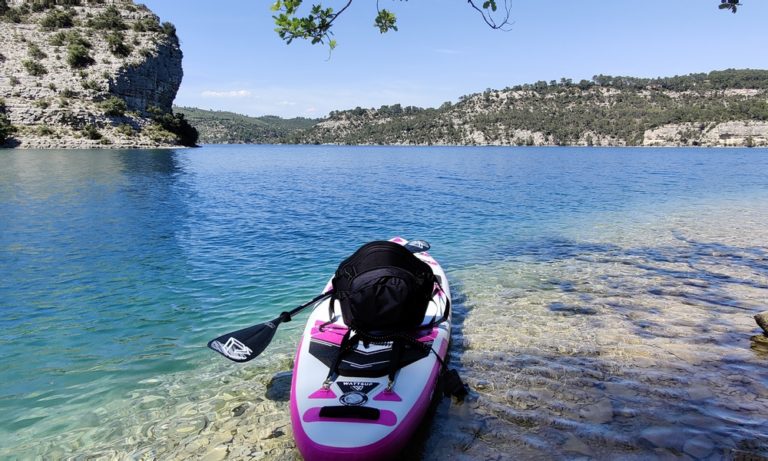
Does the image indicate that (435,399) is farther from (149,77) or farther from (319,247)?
(149,77)

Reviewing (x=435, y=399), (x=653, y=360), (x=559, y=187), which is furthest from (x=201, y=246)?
(x=559, y=187)

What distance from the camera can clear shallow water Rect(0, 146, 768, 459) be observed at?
15.9 ft

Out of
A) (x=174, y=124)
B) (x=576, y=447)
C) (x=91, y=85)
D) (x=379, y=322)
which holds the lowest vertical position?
(x=576, y=447)

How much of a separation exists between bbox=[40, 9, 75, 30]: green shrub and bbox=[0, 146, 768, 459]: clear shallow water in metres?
91.0

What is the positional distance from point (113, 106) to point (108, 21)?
29.3 meters

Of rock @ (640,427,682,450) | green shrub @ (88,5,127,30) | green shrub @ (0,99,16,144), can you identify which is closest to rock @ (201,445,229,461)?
rock @ (640,427,682,450)

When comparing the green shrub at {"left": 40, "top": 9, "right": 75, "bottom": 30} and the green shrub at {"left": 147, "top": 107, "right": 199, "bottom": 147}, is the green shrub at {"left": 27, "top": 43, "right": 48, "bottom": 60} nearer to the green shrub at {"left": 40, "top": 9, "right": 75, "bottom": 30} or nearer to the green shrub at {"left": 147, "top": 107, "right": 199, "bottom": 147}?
the green shrub at {"left": 40, "top": 9, "right": 75, "bottom": 30}

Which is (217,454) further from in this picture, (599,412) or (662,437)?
(662,437)

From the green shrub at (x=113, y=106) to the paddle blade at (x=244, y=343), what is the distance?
84.6m

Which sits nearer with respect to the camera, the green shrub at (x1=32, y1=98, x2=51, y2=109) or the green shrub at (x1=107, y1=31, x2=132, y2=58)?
the green shrub at (x1=32, y1=98, x2=51, y2=109)

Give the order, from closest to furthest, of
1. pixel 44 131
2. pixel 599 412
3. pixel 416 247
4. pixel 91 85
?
pixel 599 412 → pixel 416 247 → pixel 44 131 → pixel 91 85

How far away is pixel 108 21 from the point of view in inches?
3524

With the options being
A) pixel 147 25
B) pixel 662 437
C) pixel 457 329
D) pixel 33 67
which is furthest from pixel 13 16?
pixel 662 437

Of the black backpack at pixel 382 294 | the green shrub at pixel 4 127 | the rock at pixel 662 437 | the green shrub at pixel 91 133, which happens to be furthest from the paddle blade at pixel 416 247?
the green shrub at pixel 91 133
